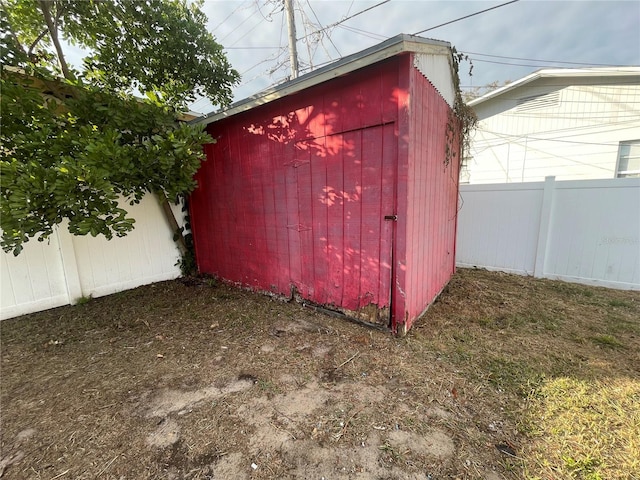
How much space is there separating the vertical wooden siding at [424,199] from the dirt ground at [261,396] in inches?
16.3

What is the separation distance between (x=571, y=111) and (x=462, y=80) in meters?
4.96

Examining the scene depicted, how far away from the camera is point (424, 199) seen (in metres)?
2.80

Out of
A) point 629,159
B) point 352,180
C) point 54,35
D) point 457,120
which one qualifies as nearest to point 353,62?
point 352,180

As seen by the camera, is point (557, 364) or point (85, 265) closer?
point (557, 364)

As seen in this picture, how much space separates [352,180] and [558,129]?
730cm

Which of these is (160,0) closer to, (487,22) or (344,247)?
(344,247)

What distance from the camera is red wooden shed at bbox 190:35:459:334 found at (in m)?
2.37

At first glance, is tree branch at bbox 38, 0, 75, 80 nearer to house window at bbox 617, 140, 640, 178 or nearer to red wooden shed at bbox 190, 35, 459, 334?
red wooden shed at bbox 190, 35, 459, 334

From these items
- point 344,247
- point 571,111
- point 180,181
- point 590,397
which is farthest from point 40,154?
point 571,111

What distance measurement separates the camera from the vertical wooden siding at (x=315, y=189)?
98.0 inches

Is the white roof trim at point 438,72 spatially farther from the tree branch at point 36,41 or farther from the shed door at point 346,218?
the tree branch at point 36,41

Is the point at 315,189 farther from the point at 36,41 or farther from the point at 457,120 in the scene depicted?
the point at 36,41

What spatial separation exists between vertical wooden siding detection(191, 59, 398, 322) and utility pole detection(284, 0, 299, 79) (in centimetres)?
452

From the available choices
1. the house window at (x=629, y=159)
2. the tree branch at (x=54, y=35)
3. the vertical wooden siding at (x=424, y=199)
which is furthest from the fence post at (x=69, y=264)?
the house window at (x=629, y=159)
